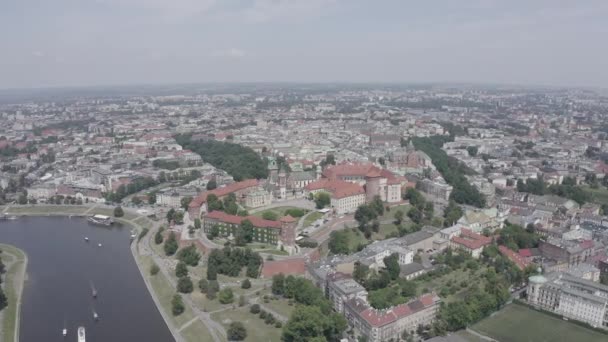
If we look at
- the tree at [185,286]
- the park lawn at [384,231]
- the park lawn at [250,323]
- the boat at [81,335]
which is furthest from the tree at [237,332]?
the park lawn at [384,231]

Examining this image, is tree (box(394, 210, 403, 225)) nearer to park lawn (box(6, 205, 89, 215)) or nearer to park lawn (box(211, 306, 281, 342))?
park lawn (box(211, 306, 281, 342))

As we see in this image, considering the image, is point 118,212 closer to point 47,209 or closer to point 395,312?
point 47,209

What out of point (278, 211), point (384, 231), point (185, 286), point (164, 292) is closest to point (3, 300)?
point (164, 292)

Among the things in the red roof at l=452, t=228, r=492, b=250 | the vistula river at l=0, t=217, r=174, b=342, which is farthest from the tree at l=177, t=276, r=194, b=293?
the red roof at l=452, t=228, r=492, b=250

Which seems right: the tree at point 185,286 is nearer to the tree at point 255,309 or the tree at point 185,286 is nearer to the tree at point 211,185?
the tree at point 255,309

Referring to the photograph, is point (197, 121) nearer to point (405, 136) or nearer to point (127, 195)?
point (405, 136)
